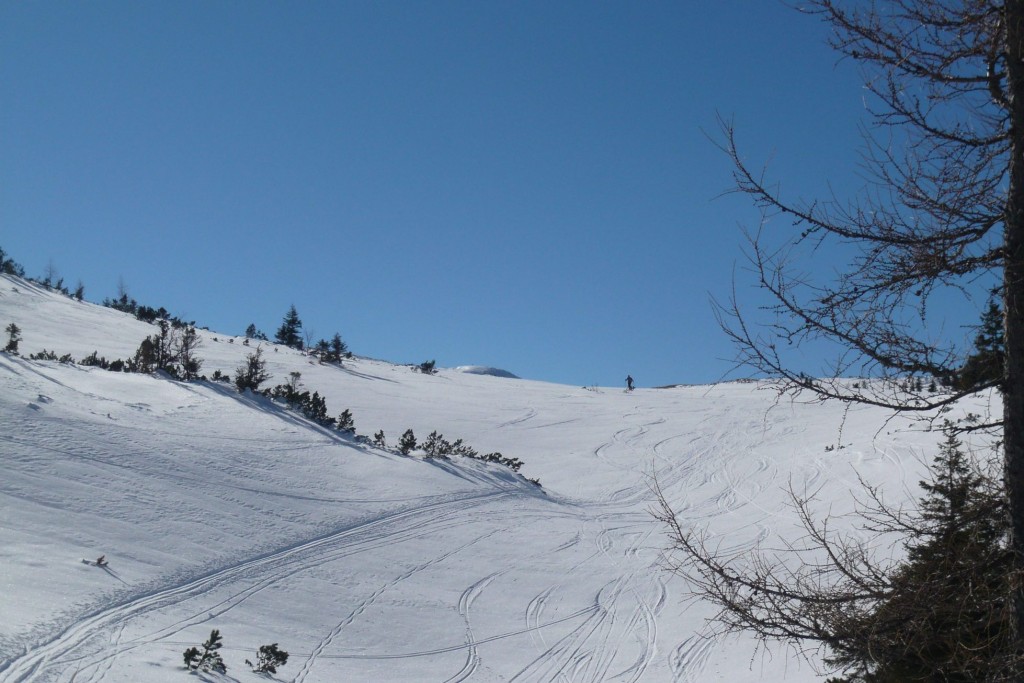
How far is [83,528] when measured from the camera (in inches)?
470

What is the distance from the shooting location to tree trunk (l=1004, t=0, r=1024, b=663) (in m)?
3.44

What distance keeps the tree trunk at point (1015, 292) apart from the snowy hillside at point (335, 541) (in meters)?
1.16

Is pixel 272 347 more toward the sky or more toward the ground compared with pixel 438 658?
more toward the sky

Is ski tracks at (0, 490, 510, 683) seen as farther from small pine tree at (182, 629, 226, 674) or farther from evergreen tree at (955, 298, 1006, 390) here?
evergreen tree at (955, 298, 1006, 390)

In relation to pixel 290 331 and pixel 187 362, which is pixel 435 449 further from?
pixel 290 331

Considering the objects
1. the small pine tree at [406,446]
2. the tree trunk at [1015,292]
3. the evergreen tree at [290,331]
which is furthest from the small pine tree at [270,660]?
the evergreen tree at [290,331]

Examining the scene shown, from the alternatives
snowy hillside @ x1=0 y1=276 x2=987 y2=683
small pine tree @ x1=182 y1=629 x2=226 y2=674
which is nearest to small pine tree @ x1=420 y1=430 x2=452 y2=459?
snowy hillside @ x1=0 y1=276 x2=987 y2=683

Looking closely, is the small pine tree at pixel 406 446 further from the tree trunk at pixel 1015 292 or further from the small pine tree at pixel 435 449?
the tree trunk at pixel 1015 292

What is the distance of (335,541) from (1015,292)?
45.3 feet

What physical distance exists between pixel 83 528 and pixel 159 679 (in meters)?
5.33

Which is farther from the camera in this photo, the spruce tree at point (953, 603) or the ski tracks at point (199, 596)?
the ski tracks at point (199, 596)

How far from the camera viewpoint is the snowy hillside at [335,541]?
9.95 metres

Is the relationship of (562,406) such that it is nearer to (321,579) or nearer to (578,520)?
(578,520)

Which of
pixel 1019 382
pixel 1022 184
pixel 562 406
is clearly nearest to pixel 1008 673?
pixel 1019 382
